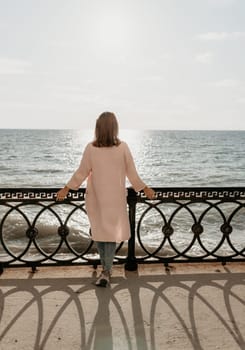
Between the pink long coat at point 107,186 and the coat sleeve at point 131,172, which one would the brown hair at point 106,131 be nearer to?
the pink long coat at point 107,186

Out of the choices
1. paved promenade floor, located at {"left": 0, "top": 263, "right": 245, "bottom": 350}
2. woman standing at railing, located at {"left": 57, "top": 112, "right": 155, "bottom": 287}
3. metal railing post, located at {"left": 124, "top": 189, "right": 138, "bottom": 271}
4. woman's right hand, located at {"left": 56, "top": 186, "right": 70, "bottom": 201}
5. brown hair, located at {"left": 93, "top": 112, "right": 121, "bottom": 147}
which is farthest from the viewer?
metal railing post, located at {"left": 124, "top": 189, "right": 138, "bottom": 271}

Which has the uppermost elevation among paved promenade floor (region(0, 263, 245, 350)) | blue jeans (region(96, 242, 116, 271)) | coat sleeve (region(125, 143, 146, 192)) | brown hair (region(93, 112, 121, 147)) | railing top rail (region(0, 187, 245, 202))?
brown hair (region(93, 112, 121, 147))

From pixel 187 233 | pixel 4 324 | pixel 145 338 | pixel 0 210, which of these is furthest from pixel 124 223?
pixel 0 210

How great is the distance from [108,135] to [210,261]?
7.36ft

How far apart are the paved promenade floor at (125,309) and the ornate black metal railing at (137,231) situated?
204 millimetres

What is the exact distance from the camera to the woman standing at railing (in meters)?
3.79

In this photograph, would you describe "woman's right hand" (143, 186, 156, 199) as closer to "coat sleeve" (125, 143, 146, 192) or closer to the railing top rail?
"coat sleeve" (125, 143, 146, 192)

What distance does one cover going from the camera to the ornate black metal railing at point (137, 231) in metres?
4.37

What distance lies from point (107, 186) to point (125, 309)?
1254 millimetres

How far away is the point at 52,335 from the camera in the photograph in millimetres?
3014

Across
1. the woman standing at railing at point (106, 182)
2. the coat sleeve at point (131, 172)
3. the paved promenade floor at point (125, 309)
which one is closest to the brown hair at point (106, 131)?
the woman standing at railing at point (106, 182)

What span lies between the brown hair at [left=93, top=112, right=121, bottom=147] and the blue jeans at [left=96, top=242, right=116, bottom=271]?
3.69 feet

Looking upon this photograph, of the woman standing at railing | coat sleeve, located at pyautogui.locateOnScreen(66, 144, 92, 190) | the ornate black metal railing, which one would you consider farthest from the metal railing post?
coat sleeve, located at pyautogui.locateOnScreen(66, 144, 92, 190)

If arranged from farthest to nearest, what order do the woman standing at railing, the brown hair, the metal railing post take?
1. the metal railing post
2. the woman standing at railing
3. the brown hair
